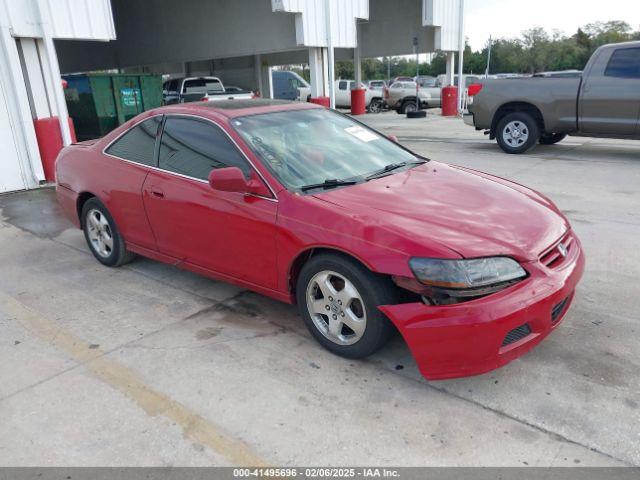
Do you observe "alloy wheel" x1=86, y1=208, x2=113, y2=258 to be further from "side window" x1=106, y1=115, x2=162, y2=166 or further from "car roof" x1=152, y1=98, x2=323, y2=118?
"car roof" x1=152, y1=98, x2=323, y2=118

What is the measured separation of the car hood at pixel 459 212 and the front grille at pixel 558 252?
39mm

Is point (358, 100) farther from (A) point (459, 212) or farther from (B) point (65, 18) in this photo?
(A) point (459, 212)

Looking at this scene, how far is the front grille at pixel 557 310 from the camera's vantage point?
9.55 ft

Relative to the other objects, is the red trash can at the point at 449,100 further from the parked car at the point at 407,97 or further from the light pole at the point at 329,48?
the light pole at the point at 329,48

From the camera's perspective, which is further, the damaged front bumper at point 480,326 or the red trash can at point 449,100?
the red trash can at point 449,100

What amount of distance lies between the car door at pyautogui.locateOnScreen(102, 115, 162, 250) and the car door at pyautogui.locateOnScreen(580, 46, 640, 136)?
7.90 meters

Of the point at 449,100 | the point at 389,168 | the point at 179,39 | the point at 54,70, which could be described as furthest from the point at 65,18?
the point at 449,100

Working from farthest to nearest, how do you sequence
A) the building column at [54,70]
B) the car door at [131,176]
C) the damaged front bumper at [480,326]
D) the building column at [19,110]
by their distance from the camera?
the building column at [54,70], the building column at [19,110], the car door at [131,176], the damaged front bumper at [480,326]

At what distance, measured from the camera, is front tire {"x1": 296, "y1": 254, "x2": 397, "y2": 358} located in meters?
2.93

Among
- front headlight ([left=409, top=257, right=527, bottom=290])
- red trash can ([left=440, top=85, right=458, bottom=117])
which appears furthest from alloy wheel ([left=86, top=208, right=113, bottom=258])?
red trash can ([left=440, top=85, right=458, bottom=117])

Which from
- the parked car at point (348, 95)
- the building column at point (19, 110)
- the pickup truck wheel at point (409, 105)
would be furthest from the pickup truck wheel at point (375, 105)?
the building column at point (19, 110)

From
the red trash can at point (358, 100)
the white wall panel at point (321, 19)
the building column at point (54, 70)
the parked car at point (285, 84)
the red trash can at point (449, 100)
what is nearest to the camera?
the building column at point (54, 70)

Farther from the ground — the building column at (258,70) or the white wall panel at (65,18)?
the white wall panel at (65,18)

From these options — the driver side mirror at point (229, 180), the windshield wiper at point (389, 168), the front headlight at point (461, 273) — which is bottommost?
the front headlight at point (461, 273)
